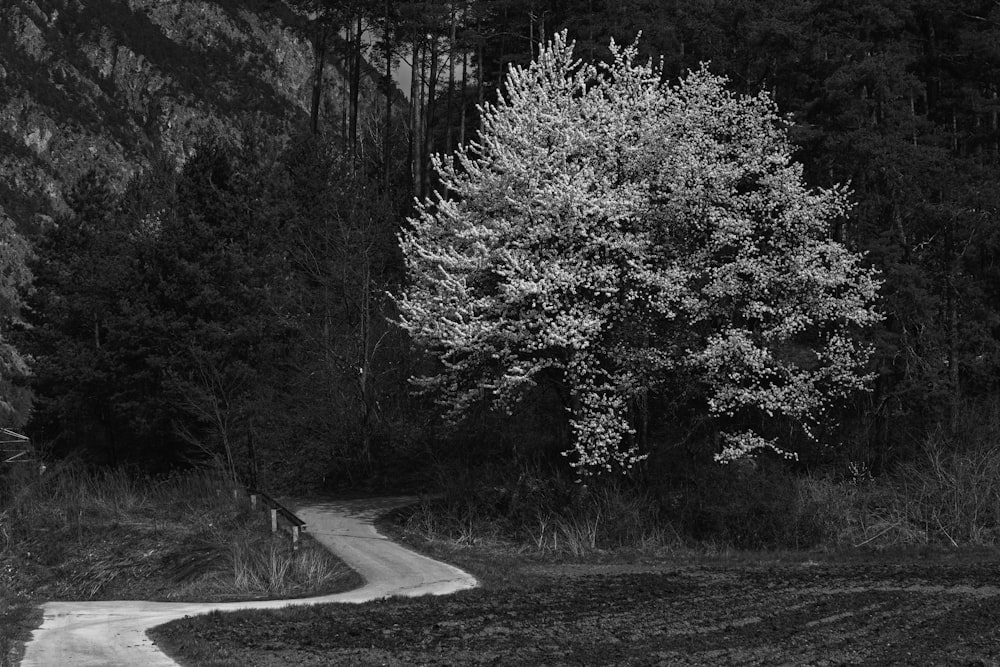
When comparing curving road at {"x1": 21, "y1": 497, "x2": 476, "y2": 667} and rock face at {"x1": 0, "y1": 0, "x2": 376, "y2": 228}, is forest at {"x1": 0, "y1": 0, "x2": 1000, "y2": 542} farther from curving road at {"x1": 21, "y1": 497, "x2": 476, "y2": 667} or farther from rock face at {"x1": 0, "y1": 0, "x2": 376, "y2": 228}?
rock face at {"x1": 0, "y1": 0, "x2": 376, "y2": 228}

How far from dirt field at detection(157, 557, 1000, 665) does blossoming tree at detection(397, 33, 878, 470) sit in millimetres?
6651

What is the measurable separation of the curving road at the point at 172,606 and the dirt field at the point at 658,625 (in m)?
0.67

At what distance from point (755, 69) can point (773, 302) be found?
37.3 feet

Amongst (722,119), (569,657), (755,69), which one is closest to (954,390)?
(722,119)

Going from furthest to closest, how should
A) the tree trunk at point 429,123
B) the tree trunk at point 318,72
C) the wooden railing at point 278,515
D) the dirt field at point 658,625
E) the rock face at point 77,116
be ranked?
the rock face at point 77,116 → the tree trunk at point 318,72 → the tree trunk at point 429,123 → the wooden railing at point 278,515 → the dirt field at point 658,625

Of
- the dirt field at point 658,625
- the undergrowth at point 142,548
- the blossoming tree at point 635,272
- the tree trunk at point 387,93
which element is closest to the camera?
the dirt field at point 658,625

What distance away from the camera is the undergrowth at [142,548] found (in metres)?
19.4

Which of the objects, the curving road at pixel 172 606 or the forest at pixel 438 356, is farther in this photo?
the forest at pixel 438 356

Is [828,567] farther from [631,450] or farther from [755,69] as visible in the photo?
[755,69]

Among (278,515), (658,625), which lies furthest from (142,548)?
(658,625)

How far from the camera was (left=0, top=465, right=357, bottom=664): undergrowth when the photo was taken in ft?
63.6

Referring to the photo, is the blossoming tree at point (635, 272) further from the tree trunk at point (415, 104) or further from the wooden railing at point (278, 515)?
the tree trunk at point (415, 104)

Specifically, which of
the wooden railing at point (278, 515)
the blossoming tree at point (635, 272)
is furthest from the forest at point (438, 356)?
the wooden railing at point (278, 515)

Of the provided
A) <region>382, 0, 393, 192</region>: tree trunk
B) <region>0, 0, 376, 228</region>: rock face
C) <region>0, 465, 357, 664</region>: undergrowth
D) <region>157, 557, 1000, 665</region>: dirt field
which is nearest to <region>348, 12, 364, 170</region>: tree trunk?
<region>382, 0, 393, 192</region>: tree trunk
